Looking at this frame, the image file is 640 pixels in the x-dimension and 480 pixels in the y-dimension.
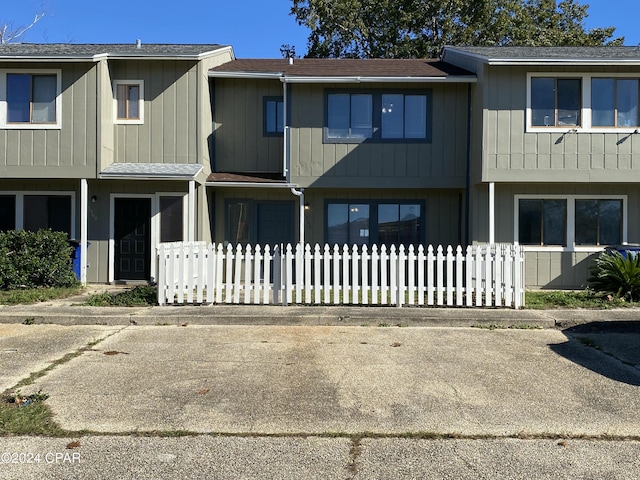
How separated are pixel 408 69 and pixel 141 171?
24.3 feet

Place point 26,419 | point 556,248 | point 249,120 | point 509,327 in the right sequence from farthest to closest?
point 249,120, point 556,248, point 509,327, point 26,419

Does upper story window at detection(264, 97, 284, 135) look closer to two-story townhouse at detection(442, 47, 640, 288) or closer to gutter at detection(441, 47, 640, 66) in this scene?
two-story townhouse at detection(442, 47, 640, 288)

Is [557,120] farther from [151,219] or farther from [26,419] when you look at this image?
[26,419]

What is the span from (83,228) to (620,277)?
1183 cm

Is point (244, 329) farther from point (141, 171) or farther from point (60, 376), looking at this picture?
point (141, 171)

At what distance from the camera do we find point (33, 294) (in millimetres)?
11359

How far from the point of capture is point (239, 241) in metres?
15.5

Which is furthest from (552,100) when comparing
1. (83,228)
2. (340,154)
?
(83,228)

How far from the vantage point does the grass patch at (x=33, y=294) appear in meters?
10.7

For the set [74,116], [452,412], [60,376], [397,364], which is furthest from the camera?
[74,116]

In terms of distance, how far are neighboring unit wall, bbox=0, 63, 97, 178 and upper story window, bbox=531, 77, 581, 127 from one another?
33.9ft

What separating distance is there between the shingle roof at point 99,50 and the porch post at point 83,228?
9.82ft

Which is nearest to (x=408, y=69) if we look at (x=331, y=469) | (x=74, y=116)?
(x=74, y=116)

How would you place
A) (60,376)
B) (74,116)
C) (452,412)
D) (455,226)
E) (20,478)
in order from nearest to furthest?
(20,478), (452,412), (60,376), (74,116), (455,226)
